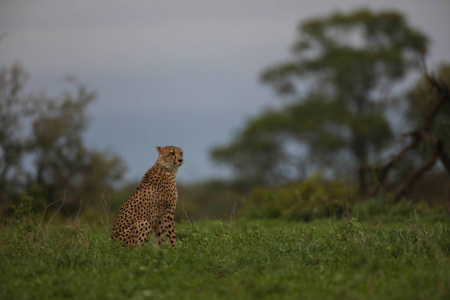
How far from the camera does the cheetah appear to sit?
675cm

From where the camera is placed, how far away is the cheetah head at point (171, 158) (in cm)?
732

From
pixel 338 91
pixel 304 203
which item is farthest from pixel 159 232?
pixel 338 91

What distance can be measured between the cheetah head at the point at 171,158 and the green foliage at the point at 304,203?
16.6ft

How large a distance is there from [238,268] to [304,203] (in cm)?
777

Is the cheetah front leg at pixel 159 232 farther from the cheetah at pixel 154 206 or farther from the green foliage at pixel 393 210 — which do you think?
the green foliage at pixel 393 210

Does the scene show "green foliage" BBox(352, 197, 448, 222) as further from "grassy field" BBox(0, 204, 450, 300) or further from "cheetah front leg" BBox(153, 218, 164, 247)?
"cheetah front leg" BBox(153, 218, 164, 247)

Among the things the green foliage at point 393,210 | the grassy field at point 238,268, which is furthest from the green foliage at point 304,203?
the grassy field at point 238,268

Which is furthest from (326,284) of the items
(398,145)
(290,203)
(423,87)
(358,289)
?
(423,87)

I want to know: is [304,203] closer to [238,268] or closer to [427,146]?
[427,146]

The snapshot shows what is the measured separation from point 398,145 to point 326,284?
545 inches

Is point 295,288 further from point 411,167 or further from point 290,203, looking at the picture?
point 411,167

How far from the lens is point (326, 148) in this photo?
27.3 meters

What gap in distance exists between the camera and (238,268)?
5.72 meters

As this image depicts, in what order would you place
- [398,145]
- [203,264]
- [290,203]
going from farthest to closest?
[398,145] → [290,203] → [203,264]
